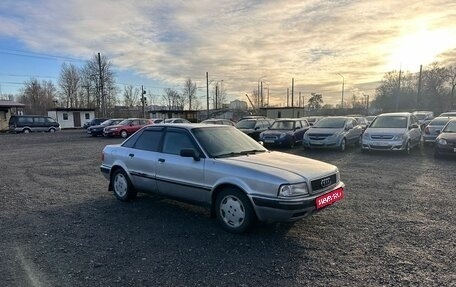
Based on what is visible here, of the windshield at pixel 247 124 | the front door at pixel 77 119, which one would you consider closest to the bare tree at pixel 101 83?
the front door at pixel 77 119

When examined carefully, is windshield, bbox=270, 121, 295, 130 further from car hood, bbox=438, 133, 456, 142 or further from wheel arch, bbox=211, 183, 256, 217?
wheel arch, bbox=211, 183, 256, 217

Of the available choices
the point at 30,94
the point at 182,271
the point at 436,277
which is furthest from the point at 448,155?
the point at 30,94

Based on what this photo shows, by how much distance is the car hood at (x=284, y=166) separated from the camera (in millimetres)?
4273

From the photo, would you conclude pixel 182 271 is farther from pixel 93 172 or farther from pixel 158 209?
pixel 93 172

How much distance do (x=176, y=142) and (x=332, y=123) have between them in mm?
11476

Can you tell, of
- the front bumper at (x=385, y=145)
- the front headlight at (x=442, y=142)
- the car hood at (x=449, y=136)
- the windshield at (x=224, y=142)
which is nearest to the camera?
the windshield at (x=224, y=142)

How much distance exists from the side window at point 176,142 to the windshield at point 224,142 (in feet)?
0.55

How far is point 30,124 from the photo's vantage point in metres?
35.1

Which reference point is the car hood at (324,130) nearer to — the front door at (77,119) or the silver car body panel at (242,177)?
the silver car body panel at (242,177)

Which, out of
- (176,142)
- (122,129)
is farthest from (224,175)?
(122,129)

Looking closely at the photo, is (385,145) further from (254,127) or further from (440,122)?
(254,127)

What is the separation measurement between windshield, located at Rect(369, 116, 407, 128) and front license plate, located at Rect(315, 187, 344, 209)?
10.1 m

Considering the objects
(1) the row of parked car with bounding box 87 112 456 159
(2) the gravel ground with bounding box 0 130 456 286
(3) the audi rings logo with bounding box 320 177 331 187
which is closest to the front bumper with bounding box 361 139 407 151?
(1) the row of parked car with bounding box 87 112 456 159

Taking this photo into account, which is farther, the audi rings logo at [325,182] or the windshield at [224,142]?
the windshield at [224,142]
